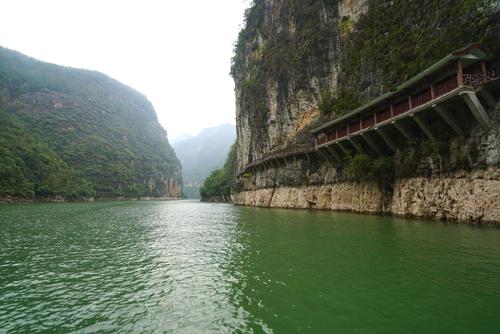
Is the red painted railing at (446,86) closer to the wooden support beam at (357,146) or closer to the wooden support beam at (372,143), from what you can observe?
the wooden support beam at (372,143)

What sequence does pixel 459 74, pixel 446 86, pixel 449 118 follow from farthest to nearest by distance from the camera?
pixel 449 118 → pixel 446 86 → pixel 459 74

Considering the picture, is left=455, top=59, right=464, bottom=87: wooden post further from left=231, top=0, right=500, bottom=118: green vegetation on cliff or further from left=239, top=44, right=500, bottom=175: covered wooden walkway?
left=231, top=0, right=500, bottom=118: green vegetation on cliff

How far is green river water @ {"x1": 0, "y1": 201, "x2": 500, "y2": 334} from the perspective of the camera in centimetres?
572

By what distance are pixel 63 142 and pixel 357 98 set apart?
451 feet

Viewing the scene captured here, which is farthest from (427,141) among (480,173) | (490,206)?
(490,206)

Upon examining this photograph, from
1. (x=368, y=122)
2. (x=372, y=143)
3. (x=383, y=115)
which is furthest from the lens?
(x=368, y=122)

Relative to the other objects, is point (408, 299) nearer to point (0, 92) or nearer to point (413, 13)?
point (413, 13)

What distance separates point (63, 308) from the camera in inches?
270

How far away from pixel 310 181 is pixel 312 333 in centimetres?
3339

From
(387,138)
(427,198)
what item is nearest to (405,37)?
(387,138)

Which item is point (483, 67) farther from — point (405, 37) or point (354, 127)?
point (354, 127)

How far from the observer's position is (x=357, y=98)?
108ft

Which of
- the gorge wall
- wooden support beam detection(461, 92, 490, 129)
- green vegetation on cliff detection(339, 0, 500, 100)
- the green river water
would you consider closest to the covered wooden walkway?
wooden support beam detection(461, 92, 490, 129)

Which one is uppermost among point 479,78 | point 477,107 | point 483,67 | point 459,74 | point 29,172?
point 483,67
